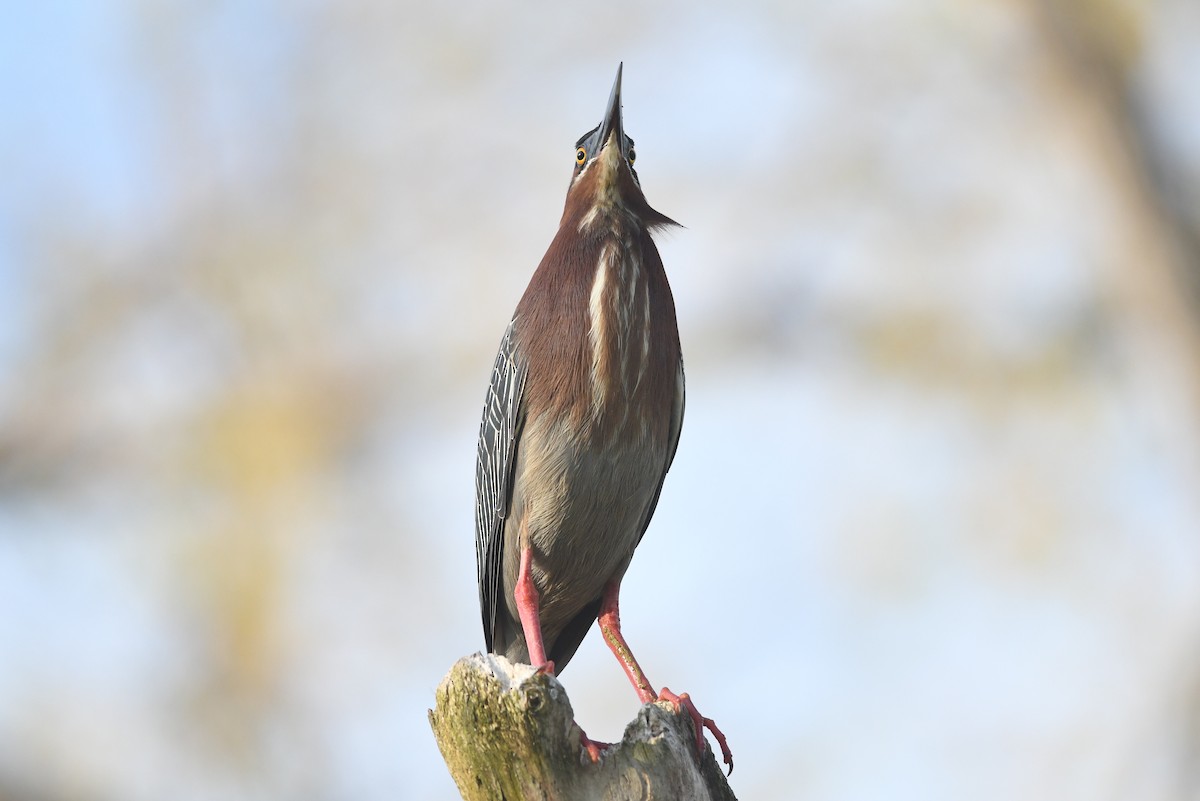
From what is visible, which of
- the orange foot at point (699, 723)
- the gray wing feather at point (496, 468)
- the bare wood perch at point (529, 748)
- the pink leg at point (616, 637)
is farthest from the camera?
the gray wing feather at point (496, 468)

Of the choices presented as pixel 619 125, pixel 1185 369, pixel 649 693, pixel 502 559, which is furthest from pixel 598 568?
pixel 1185 369

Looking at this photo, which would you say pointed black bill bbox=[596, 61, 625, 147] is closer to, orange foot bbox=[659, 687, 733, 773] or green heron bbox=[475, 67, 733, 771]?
green heron bbox=[475, 67, 733, 771]

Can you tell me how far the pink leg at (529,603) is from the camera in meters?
4.95

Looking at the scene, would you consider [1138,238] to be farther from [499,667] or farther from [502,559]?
[499,667]

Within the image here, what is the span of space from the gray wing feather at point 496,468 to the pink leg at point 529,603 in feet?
0.72

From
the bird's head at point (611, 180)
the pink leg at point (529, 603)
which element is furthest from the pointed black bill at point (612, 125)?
the pink leg at point (529, 603)

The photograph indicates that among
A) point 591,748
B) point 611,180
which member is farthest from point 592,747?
point 611,180

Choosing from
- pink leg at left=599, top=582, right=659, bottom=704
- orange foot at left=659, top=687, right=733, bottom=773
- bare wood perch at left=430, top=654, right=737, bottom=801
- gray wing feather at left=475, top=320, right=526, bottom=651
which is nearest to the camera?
bare wood perch at left=430, top=654, right=737, bottom=801

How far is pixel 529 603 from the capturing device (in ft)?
16.6

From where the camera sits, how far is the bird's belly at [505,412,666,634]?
195 inches

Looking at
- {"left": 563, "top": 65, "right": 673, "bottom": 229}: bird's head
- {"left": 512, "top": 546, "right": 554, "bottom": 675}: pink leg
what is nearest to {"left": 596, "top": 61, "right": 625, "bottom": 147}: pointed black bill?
{"left": 563, "top": 65, "right": 673, "bottom": 229}: bird's head

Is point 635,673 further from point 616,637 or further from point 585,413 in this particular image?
point 585,413

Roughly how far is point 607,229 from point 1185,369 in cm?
344

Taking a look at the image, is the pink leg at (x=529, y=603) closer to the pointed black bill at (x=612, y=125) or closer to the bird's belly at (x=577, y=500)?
the bird's belly at (x=577, y=500)
